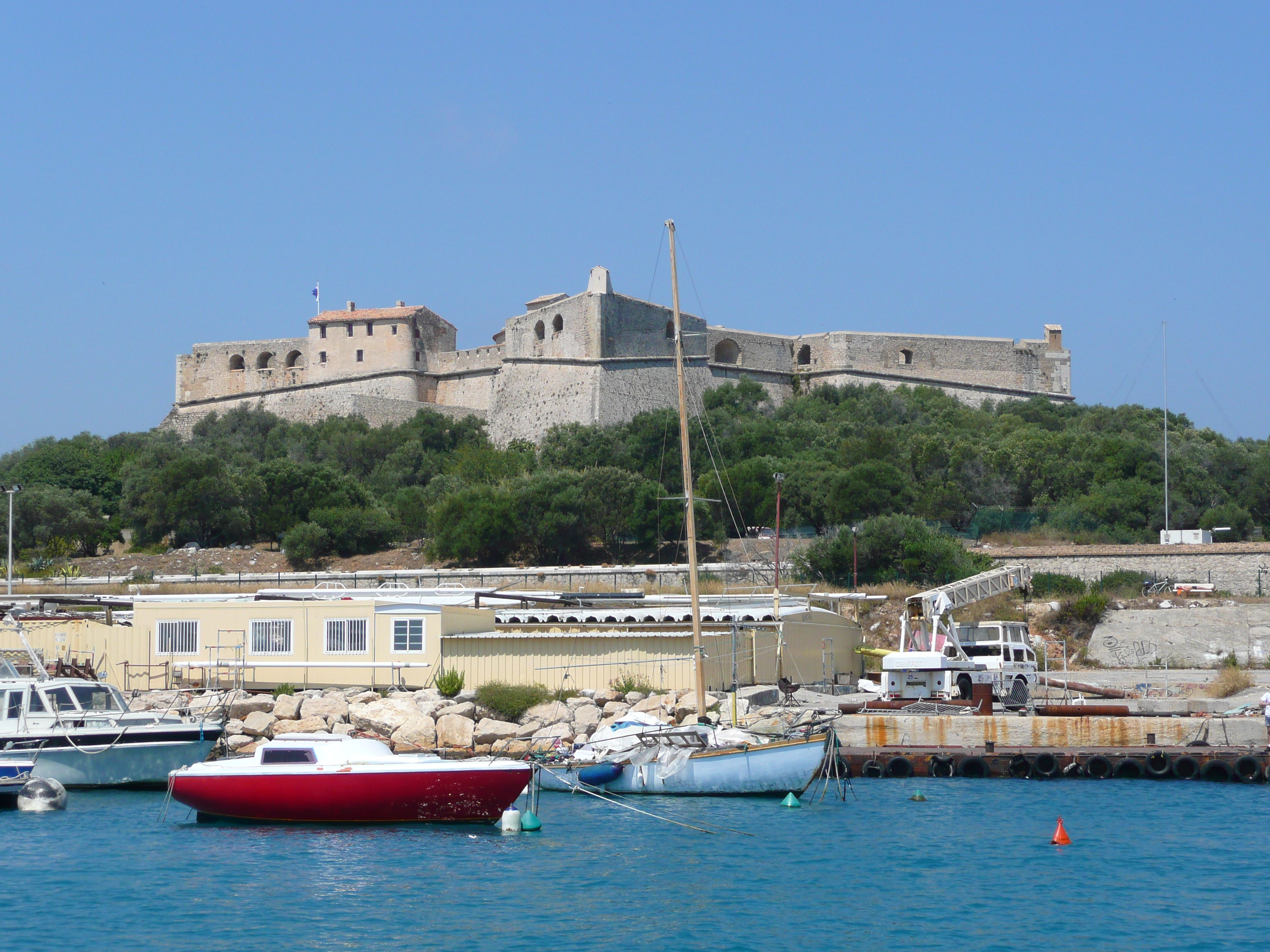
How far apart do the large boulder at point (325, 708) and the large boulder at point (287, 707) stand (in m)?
0.08

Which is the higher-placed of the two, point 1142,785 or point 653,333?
point 653,333

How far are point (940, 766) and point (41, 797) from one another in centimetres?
1311

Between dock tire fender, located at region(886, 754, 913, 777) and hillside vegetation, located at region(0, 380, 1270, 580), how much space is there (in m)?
17.5

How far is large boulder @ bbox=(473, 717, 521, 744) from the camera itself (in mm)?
23344

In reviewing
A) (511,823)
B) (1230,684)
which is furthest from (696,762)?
(1230,684)

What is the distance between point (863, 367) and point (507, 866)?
66.2m

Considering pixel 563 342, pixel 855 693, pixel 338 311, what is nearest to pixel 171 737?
pixel 855 693

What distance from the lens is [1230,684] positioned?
90.1ft

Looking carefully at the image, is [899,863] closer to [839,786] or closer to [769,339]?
[839,786]

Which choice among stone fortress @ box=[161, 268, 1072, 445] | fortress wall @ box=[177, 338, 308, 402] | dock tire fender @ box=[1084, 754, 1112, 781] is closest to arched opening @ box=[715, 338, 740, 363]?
stone fortress @ box=[161, 268, 1072, 445]

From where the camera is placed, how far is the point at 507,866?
16047 millimetres

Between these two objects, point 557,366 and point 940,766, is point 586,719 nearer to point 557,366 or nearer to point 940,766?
point 940,766

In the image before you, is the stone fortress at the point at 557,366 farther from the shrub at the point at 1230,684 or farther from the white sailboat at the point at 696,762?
the white sailboat at the point at 696,762

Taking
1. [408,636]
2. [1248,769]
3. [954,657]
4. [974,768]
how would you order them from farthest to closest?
[408,636]
[954,657]
[974,768]
[1248,769]
